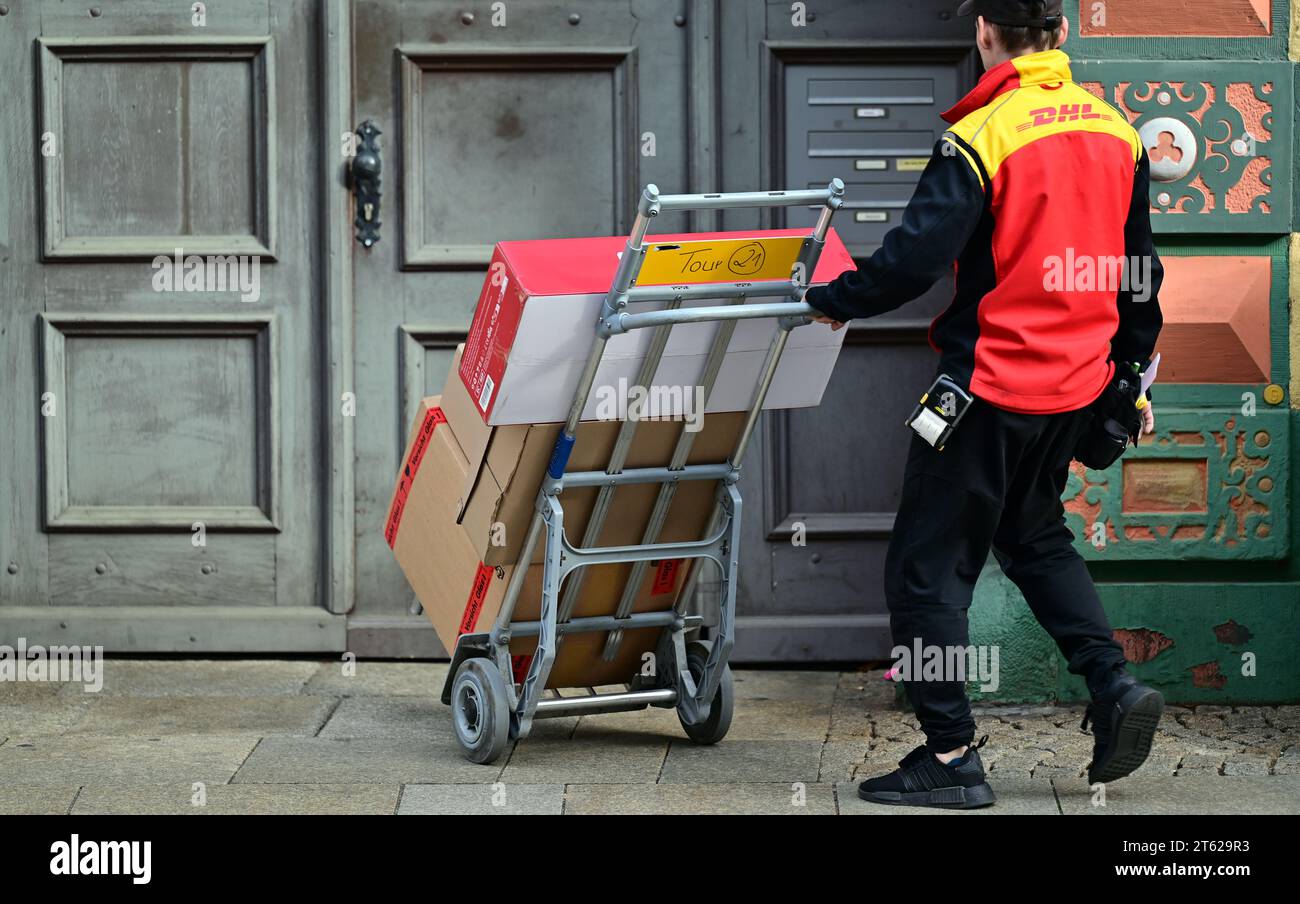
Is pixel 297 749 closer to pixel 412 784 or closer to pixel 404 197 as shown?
pixel 412 784

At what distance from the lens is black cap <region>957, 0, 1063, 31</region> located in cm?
399

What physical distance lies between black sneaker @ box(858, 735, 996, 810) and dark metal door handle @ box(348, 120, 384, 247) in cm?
251

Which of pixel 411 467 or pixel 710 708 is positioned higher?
pixel 411 467

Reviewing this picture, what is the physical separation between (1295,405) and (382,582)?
2.82 meters

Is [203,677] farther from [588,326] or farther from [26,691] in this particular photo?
[588,326]

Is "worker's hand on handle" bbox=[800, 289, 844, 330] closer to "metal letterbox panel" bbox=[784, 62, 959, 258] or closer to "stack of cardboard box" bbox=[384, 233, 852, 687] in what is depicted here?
"stack of cardboard box" bbox=[384, 233, 852, 687]

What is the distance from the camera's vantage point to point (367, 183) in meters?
5.61

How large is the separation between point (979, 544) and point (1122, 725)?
506mm

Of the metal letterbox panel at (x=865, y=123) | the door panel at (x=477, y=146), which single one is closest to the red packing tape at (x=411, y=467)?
the door panel at (x=477, y=146)

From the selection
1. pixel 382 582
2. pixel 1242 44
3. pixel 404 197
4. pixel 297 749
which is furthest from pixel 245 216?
pixel 1242 44

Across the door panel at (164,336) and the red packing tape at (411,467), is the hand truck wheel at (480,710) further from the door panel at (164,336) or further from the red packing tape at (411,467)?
the door panel at (164,336)

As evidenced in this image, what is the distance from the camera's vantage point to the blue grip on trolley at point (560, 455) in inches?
165

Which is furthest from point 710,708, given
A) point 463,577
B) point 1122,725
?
point 1122,725

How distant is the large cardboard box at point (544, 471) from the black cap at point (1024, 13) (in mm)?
1106
